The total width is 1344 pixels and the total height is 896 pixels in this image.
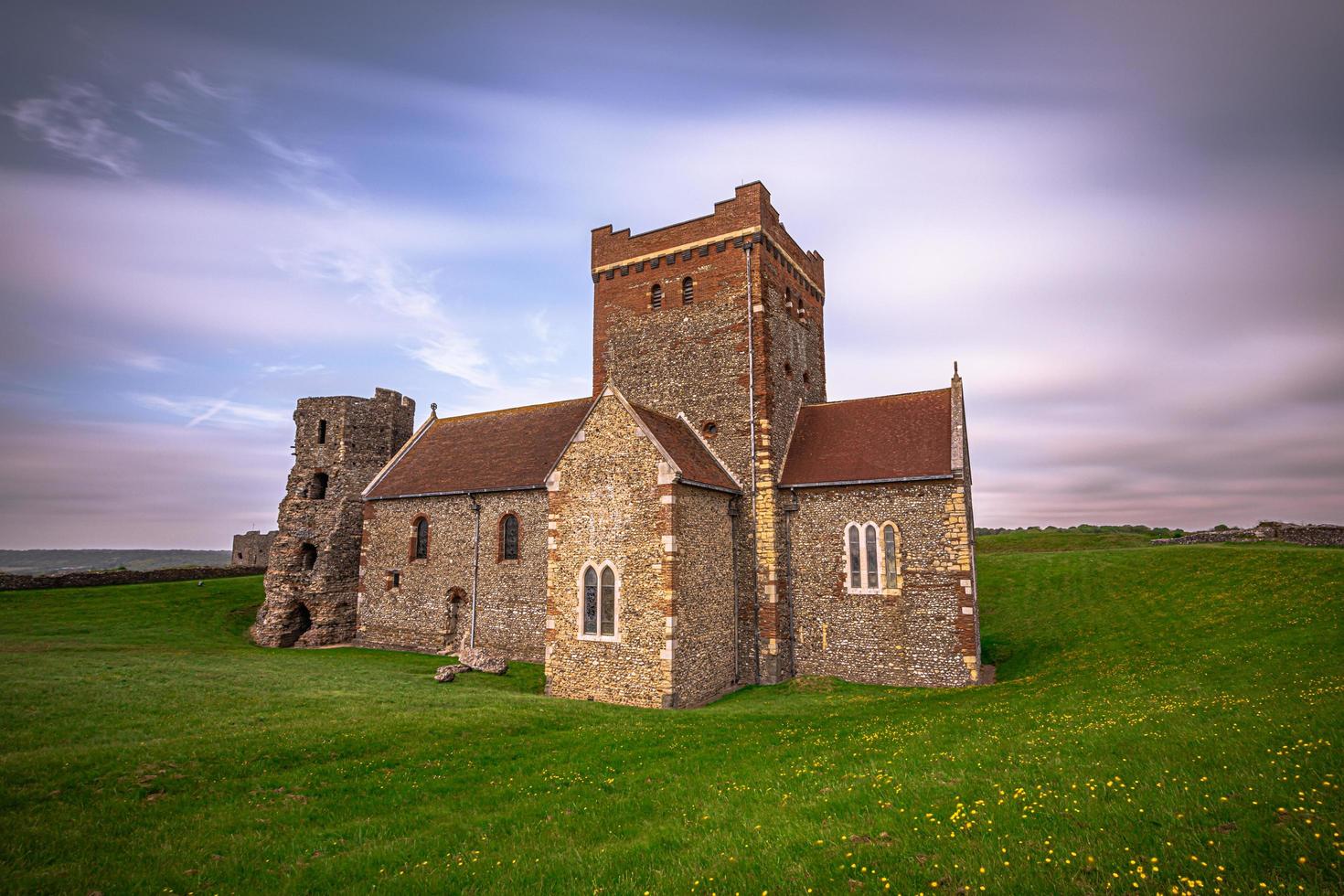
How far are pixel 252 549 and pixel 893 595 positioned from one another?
204 feet

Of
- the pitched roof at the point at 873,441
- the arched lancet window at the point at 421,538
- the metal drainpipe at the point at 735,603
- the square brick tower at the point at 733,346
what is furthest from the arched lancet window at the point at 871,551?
the arched lancet window at the point at 421,538

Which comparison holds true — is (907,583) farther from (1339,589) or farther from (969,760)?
(1339,589)

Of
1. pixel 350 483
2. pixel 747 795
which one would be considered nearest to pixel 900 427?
pixel 747 795

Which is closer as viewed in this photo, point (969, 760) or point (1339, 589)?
point (969, 760)

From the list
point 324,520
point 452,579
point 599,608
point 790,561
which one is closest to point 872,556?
point 790,561

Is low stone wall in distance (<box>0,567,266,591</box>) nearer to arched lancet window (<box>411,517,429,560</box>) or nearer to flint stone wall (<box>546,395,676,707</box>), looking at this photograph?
arched lancet window (<box>411,517,429,560</box>)

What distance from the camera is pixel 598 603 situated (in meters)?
21.0

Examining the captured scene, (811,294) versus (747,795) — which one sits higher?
(811,294)

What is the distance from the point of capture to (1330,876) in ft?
17.3

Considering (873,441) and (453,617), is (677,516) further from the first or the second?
(453,617)

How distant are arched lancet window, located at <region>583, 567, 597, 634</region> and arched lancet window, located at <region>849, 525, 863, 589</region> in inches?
367

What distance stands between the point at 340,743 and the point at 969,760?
1191 cm

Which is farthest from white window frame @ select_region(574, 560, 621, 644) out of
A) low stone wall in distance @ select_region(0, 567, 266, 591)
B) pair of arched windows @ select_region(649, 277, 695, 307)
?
low stone wall in distance @ select_region(0, 567, 266, 591)

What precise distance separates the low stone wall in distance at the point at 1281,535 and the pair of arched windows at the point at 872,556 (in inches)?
1296
